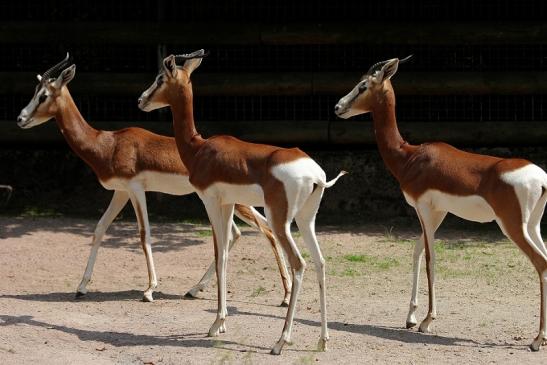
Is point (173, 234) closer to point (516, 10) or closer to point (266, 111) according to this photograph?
point (266, 111)

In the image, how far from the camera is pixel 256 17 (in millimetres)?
15289

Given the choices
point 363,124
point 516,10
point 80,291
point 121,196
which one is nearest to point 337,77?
point 363,124

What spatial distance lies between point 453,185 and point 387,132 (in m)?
0.95

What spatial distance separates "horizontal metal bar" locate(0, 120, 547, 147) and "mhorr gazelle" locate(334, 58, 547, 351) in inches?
216

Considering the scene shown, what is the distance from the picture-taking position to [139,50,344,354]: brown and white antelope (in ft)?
25.7

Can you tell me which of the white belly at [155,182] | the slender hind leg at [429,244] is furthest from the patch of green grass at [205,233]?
the slender hind leg at [429,244]

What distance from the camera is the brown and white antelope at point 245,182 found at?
7820mm

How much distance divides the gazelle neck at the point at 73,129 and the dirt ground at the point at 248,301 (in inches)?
54.2

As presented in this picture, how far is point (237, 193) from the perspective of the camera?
27.1 ft

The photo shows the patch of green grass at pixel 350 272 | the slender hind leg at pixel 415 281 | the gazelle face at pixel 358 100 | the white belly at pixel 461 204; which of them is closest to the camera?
the white belly at pixel 461 204

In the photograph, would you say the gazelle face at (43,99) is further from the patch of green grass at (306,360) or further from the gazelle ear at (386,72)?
the patch of green grass at (306,360)

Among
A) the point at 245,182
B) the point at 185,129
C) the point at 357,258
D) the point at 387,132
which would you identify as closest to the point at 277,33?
the point at 357,258

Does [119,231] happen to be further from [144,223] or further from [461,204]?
[461,204]

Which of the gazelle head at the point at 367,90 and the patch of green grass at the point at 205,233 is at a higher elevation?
the gazelle head at the point at 367,90
